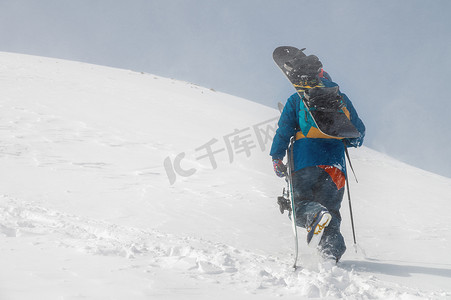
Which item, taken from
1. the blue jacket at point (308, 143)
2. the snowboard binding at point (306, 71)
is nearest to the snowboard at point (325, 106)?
the snowboard binding at point (306, 71)

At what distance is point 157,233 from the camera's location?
3318 millimetres

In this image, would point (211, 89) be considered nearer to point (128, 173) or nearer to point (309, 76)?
point (128, 173)

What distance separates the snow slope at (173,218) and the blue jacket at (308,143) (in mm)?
763

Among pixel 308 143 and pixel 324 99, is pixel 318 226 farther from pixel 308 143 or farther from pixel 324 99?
pixel 324 99

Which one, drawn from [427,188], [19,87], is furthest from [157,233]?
[19,87]

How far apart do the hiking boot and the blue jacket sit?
1.53ft

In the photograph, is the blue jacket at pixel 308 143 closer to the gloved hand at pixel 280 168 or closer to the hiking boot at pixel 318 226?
the gloved hand at pixel 280 168

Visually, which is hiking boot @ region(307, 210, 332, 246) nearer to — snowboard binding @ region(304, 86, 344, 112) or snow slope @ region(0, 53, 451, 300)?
snow slope @ region(0, 53, 451, 300)

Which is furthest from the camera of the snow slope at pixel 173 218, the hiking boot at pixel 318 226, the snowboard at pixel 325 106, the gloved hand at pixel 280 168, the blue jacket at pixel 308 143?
the gloved hand at pixel 280 168

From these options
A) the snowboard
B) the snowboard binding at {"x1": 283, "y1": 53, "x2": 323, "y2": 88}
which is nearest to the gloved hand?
the snowboard

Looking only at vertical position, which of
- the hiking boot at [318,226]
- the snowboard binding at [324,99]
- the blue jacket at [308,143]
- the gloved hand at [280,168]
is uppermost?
the snowboard binding at [324,99]

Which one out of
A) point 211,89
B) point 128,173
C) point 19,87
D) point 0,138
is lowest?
point 128,173

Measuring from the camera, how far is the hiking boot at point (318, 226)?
2795 millimetres

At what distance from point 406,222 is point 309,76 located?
2797mm
